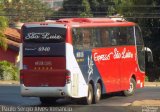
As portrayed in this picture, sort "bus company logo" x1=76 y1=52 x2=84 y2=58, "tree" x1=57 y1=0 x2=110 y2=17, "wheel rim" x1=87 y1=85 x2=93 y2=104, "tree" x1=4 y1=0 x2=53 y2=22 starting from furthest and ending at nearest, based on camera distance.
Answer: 1. "tree" x1=57 y1=0 x2=110 y2=17
2. "tree" x1=4 y1=0 x2=53 y2=22
3. "wheel rim" x1=87 y1=85 x2=93 y2=104
4. "bus company logo" x1=76 y1=52 x2=84 y2=58

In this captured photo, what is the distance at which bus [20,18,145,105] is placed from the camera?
21.0 metres

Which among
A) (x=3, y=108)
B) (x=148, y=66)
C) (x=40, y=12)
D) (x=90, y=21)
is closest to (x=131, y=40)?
(x=90, y=21)

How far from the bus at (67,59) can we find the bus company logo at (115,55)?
0.09 ft

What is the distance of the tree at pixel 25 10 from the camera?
238 ft

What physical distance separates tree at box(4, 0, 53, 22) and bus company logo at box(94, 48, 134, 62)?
4485cm

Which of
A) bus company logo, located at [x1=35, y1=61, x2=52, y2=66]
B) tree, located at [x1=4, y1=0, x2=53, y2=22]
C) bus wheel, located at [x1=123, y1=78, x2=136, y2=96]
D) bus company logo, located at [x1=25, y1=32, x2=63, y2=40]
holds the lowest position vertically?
tree, located at [x1=4, y1=0, x2=53, y2=22]

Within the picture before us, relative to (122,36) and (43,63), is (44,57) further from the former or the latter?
(122,36)

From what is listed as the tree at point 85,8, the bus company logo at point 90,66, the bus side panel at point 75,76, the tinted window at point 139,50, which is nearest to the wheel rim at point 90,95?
the bus company logo at point 90,66

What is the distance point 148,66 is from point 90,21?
3185 centimetres

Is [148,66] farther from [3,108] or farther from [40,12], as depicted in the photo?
[3,108]

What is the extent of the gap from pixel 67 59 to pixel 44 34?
130 cm

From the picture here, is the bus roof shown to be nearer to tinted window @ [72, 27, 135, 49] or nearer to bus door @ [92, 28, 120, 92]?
tinted window @ [72, 27, 135, 49]

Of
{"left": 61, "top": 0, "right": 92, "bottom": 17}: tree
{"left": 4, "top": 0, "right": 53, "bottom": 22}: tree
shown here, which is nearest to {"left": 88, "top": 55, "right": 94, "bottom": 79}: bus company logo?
{"left": 4, "top": 0, "right": 53, "bottom": 22}: tree

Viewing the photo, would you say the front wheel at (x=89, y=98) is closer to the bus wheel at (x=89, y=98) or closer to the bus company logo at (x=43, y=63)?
the bus wheel at (x=89, y=98)
